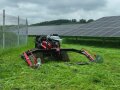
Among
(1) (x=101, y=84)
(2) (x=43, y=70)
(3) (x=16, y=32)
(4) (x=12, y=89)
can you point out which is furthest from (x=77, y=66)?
(3) (x=16, y=32)

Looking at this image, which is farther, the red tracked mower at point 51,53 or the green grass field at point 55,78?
the red tracked mower at point 51,53

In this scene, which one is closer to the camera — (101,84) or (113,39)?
(101,84)

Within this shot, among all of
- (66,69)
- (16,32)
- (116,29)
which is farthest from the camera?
(116,29)

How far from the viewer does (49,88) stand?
6.69m

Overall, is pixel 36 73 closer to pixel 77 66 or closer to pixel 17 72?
pixel 17 72

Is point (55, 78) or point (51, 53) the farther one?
point (51, 53)

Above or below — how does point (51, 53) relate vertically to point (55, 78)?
above

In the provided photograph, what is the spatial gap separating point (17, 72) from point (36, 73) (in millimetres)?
525

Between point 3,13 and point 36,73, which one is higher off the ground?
point 3,13

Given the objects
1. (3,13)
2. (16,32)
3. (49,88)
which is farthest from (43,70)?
(16,32)

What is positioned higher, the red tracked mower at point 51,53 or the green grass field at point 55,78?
the red tracked mower at point 51,53

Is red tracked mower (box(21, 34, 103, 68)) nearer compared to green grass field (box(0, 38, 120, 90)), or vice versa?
green grass field (box(0, 38, 120, 90))

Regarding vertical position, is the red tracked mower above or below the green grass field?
above

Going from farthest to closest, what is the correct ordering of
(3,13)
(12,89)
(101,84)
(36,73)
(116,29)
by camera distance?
(116,29), (3,13), (36,73), (101,84), (12,89)
